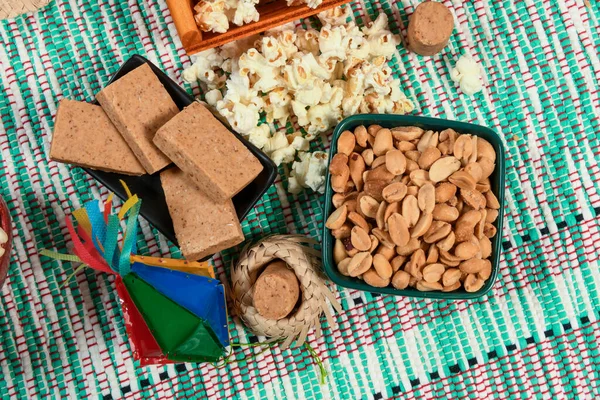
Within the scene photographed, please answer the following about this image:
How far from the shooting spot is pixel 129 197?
1.06 metres

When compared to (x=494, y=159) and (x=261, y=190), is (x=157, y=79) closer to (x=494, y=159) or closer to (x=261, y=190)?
(x=261, y=190)

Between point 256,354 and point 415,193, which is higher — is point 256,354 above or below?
below

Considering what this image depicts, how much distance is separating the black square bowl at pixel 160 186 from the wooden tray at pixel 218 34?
0.32ft

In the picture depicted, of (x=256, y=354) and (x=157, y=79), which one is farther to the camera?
(x=256, y=354)

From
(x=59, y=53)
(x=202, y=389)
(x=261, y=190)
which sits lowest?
→ (x=202, y=389)

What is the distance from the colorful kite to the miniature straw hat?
43 cm

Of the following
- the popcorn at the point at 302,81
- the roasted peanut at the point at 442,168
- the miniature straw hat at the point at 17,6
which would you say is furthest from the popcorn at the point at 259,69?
the miniature straw hat at the point at 17,6

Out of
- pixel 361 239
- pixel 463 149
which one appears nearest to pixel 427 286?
pixel 361 239

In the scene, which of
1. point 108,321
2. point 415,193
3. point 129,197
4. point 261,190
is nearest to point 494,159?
→ point 415,193

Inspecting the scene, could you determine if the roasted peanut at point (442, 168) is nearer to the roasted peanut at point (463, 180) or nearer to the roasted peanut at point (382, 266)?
the roasted peanut at point (463, 180)

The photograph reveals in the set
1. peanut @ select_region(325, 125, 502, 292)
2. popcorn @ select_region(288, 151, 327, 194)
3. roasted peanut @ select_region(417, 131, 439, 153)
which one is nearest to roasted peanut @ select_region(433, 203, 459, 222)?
peanut @ select_region(325, 125, 502, 292)

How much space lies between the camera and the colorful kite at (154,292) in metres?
1.03

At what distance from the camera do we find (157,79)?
3.62 ft

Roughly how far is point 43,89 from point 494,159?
85 centimetres
